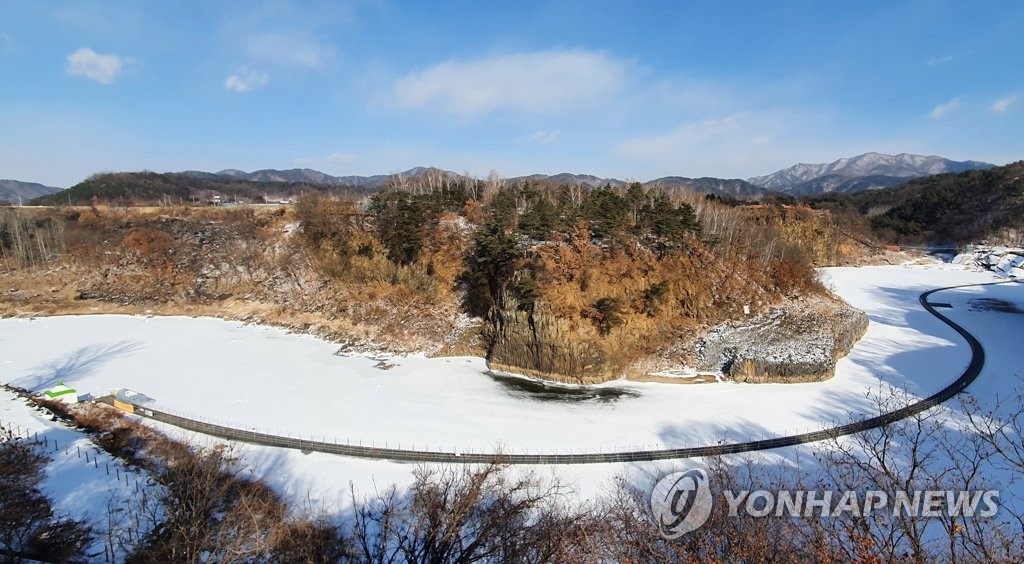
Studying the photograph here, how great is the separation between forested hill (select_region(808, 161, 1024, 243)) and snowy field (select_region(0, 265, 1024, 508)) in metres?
45.8

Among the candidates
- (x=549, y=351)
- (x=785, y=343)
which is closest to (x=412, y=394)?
(x=549, y=351)

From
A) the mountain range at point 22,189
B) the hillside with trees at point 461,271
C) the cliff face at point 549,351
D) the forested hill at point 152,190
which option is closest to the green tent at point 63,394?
the hillside with trees at point 461,271

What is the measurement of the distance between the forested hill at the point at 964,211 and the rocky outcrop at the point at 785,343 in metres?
45.6

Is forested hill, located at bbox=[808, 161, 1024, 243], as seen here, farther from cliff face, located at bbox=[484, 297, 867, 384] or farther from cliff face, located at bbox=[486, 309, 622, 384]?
cliff face, located at bbox=[486, 309, 622, 384]

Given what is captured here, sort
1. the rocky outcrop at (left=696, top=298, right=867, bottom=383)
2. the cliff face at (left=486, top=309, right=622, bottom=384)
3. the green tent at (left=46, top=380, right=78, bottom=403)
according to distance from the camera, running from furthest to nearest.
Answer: the cliff face at (left=486, top=309, right=622, bottom=384)
the rocky outcrop at (left=696, top=298, right=867, bottom=383)
the green tent at (left=46, top=380, right=78, bottom=403)

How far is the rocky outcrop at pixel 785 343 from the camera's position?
20375 millimetres

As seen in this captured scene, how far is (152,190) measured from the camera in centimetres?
6850

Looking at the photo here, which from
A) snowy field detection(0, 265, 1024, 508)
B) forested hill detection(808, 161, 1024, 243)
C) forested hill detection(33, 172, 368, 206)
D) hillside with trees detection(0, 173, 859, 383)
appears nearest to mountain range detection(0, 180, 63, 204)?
forested hill detection(33, 172, 368, 206)

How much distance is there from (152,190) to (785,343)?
84.6 meters

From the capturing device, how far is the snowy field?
50.6 feet

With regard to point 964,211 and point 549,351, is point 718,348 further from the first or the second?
point 964,211

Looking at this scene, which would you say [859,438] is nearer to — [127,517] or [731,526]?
[731,526]

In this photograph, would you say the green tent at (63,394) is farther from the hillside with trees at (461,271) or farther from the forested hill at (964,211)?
the forested hill at (964,211)

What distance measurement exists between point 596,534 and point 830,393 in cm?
1501
